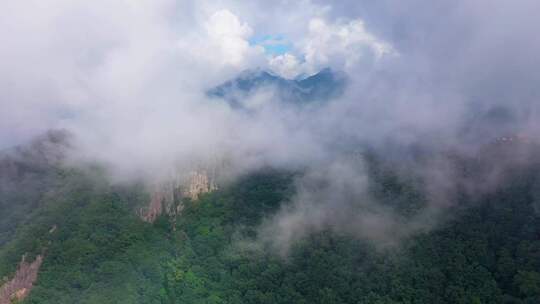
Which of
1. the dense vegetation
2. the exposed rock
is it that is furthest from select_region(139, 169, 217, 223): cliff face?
the dense vegetation

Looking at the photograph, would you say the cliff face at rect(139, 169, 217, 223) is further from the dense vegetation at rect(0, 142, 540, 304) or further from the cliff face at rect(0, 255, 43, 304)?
the cliff face at rect(0, 255, 43, 304)

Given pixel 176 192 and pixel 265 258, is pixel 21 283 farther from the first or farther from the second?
pixel 265 258

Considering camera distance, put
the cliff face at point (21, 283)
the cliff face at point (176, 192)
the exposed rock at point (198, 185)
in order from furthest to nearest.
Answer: the exposed rock at point (198, 185), the cliff face at point (176, 192), the cliff face at point (21, 283)

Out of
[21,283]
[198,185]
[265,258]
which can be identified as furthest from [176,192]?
[21,283]

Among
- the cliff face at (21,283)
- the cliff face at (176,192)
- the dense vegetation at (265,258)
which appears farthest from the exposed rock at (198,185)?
the cliff face at (21,283)

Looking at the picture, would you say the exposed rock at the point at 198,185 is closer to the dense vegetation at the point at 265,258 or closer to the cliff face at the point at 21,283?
the dense vegetation at the point at 265,258

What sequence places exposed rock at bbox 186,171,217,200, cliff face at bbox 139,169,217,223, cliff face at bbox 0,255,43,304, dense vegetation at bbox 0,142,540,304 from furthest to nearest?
exposed rock at bbox 186,171,217,200 → cliff face at bbox 139,169,217,223 → cliff face at bbox 0,255,43,304 → dense vegetation at bbox 0,142,540,304

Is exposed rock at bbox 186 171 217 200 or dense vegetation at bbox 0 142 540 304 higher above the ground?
exposed rock at bbox 186 171 217 200
